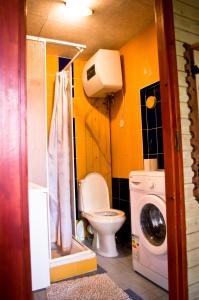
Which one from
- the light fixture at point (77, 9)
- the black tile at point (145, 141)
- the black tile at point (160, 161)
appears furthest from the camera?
the black tile at point (145, 141)

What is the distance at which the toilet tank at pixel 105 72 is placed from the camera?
283cm

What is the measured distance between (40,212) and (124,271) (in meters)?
1.01

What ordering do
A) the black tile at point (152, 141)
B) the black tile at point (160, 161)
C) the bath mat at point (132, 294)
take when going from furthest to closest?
the black tile at point (152, 141) < the black tile at point (160, 161) < the bath mat at point (132, 294)

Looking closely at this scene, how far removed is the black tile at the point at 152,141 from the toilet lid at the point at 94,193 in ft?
2.78

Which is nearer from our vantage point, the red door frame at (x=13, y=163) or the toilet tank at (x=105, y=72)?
the red door frame at (x=13, y=163)

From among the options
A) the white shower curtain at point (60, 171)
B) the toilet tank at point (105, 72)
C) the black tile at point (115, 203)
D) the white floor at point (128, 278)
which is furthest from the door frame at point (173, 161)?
the black tile at point (115, 203)

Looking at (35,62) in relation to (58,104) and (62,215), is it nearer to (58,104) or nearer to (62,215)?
(58,104)

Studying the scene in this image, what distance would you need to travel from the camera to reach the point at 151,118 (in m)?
2.56

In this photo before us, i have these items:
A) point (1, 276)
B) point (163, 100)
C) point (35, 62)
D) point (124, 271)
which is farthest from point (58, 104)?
point (1, 276)

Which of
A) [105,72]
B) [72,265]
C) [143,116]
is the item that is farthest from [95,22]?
[72,265]

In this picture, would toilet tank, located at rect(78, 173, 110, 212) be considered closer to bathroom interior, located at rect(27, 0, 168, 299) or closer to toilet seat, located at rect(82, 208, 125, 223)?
bathroom interior, located at rect(27, 0, 168, 299)

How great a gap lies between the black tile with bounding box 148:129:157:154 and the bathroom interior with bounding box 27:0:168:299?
11mm

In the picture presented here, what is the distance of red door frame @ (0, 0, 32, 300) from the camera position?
2.54 ft

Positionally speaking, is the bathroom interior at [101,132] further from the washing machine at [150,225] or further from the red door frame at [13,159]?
the red door frame at [13,159]
